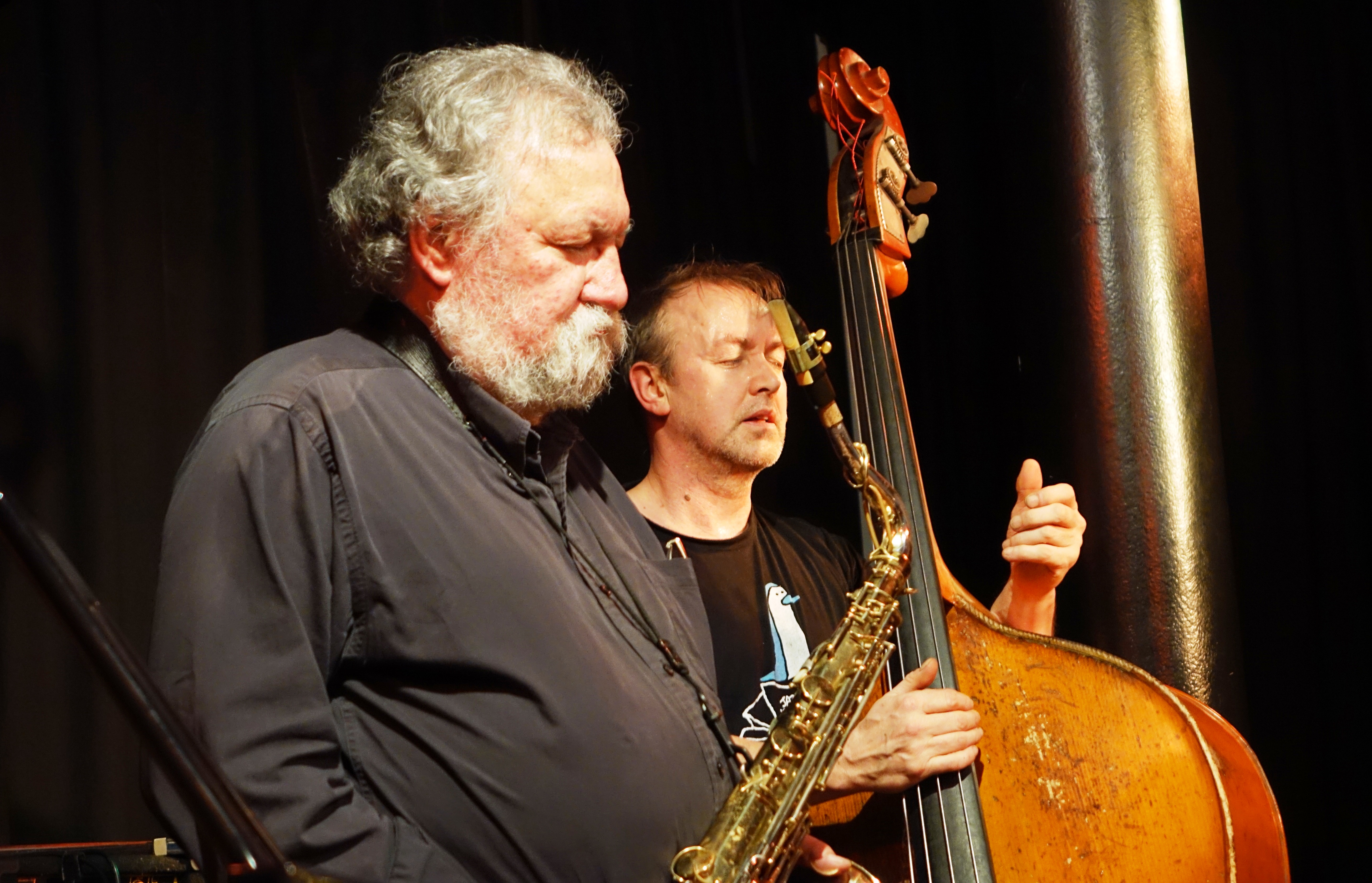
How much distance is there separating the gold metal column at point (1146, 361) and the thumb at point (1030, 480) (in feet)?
0.75

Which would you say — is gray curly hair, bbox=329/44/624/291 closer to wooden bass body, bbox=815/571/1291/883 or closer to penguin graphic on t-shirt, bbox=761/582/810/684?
wooden bass body, bbox=815/571/1291/883

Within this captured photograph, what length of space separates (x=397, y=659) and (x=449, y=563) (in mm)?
123

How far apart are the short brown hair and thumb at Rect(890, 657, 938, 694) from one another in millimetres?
1232

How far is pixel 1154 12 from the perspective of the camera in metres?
2.17

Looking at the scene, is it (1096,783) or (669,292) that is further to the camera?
(669,292)

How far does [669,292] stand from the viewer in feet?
8.89

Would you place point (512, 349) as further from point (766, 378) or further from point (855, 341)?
point (766, 378)

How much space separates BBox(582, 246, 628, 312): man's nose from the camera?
1.51 metres

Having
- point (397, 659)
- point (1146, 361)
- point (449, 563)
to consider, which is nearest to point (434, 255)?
point (449, 563)

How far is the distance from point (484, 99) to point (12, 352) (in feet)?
3.46

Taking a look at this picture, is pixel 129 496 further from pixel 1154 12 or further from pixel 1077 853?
pixel 1154 12

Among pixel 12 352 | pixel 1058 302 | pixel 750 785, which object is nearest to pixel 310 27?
pixel 12 352

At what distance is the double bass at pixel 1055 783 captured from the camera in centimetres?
138

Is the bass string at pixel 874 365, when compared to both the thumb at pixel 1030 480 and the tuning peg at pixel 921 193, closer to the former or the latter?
the tuning peg at pixel 921 193
